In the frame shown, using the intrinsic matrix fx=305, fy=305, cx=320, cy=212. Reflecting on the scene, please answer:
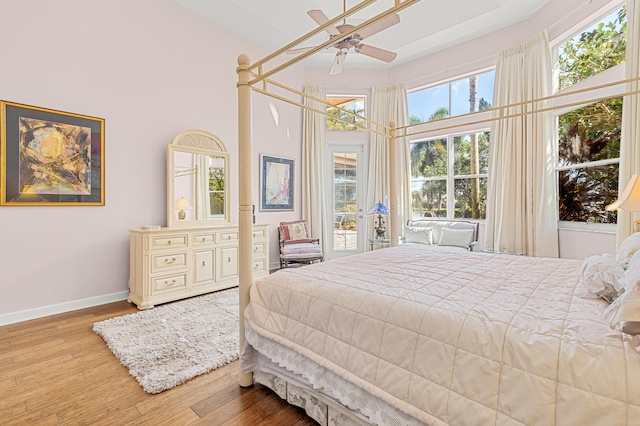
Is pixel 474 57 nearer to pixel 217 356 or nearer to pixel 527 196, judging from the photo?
pixel 527 196

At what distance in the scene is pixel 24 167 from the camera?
289 cm

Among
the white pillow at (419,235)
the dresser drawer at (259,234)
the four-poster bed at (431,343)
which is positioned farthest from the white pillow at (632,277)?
the dresser drawer at (259,234)

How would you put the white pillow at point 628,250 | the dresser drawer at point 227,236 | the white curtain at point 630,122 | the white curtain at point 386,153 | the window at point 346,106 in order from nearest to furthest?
the white pillow at point 628,250 → the white curtain at point 630,122 → the dresser drawer at point 227,236 → the white curtain at point 386,153 → the window at point 346,106

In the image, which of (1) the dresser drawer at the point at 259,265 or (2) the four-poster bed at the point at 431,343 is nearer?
(2) the four-poster bed at the point at 431,343

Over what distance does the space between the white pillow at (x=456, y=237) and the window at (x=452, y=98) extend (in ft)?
6.31

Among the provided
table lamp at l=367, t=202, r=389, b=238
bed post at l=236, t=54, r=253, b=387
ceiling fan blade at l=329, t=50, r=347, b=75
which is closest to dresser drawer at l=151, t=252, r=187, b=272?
bed post at l=236, t=54, r=253, b=387

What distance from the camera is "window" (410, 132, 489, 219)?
4745mm

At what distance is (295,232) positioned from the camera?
5.11m

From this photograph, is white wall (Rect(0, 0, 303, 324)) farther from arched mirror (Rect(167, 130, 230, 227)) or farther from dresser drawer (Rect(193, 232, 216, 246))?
dresser drawer (Rect(193, 232, 216, 246))

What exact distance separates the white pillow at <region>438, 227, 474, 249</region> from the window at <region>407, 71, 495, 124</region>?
1.92 meters

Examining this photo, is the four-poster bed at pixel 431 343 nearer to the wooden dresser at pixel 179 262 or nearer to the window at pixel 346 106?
the wooden dresser at pixel 179 262

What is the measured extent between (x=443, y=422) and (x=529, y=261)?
1.69m

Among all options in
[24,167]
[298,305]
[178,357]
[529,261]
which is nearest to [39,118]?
[24,167]

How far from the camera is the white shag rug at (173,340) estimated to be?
2.01m
